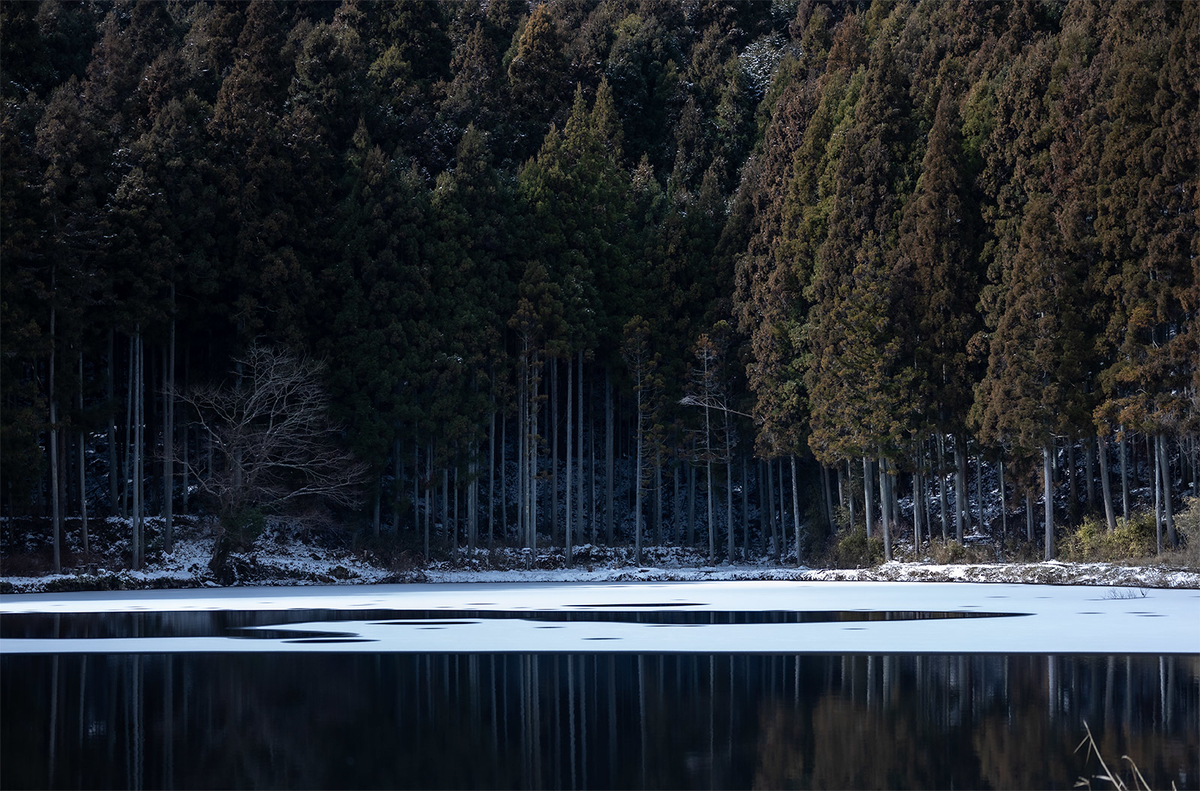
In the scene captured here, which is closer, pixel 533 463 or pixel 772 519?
pixel 533 463

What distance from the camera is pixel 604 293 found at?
4028cm

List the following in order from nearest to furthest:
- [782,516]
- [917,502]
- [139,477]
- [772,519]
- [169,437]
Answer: [139,477] < [169,437] < [917,502] < [782,516] < [772,519]

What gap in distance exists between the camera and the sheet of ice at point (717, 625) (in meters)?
14.0

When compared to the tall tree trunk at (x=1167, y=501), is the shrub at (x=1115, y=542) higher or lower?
lower

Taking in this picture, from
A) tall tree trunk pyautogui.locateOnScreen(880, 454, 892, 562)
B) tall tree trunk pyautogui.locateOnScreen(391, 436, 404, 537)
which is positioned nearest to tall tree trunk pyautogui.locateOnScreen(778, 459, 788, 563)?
tall tree trunk pyautogui.locateOnScreen(880, 454, 892, 562)

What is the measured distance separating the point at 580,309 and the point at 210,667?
88.0 feet

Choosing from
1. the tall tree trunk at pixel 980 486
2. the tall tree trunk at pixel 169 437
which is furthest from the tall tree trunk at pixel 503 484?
the tall tree trunk at pixel 980 486

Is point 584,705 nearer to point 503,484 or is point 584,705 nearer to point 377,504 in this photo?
point 377,504

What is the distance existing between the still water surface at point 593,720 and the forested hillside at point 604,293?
1772 cm

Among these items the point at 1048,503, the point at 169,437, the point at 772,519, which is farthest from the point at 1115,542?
the point at 169,437

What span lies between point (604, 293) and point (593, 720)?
103 ft

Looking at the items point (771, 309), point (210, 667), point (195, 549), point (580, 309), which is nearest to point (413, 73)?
point (580, 309)

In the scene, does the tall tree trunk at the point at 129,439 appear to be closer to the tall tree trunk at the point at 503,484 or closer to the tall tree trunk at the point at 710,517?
the tall tree trunk at the point at 503,484

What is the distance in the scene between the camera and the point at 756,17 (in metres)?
65.1
